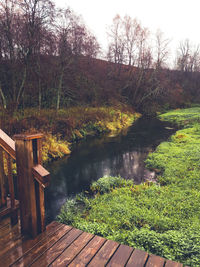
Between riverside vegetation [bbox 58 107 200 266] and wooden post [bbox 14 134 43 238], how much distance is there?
182 centimetres

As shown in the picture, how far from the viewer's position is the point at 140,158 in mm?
9742

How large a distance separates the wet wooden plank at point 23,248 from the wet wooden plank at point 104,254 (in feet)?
2.36

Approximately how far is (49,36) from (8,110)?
5.47 meters

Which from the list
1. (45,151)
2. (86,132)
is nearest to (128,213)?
(45,151)

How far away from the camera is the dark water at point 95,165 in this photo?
6519 mm

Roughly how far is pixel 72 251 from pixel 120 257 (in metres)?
0.64

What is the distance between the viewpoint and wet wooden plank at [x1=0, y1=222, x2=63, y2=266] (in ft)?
→ 7.02

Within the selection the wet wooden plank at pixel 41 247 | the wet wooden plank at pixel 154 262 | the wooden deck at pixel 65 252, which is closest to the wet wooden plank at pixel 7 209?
the wooden deck at pixel 65 252

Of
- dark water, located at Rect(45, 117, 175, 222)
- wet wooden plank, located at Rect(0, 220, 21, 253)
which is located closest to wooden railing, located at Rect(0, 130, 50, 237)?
wet wooden plank, located at Rect(0, 220, 21, 253)

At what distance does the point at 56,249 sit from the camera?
2.34 meters

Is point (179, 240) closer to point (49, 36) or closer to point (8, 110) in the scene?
point (8, 110)

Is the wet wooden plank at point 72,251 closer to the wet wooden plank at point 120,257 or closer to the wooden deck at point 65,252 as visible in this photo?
the wooden deck at point 65,252

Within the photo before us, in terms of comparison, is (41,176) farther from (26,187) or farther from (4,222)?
(4,222)

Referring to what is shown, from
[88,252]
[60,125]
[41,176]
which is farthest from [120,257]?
[60,125]
